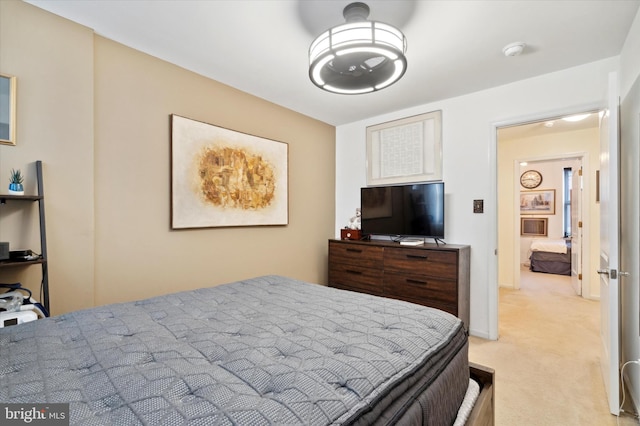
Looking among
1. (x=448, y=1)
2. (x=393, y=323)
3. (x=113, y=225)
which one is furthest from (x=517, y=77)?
(x=113, y=225)

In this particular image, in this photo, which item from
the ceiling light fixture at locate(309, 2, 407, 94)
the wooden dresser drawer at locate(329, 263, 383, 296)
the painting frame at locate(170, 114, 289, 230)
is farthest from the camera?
the wooden dresser drawer at locate(329, 263, 383, 296)

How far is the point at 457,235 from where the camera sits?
3270 millimetres

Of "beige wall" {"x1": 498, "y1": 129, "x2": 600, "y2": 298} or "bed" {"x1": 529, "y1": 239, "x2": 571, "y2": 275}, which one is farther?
"bed" {"x1": 529, "y1": 239, "x2": 571, "y2": 275}

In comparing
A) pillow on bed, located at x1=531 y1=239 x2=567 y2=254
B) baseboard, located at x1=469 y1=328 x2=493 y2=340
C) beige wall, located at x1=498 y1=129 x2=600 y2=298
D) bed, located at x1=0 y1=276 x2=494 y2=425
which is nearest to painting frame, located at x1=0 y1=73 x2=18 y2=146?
bed, located at x1=0 y1=276 x2=494 y2=425

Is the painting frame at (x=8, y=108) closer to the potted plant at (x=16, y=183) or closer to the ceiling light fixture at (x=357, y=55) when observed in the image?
the potted plant at (x=16, y=183)

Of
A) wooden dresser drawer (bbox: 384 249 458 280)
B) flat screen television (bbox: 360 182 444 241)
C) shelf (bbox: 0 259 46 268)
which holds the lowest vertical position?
wooden dresser drawer (bbox: 384 249 458 280)

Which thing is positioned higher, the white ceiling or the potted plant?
the white ceiling

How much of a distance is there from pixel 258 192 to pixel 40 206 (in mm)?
1783

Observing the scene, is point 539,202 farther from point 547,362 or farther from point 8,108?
point 8,108

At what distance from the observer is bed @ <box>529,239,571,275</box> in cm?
604

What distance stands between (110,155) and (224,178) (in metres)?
0.95

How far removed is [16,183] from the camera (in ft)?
5.70

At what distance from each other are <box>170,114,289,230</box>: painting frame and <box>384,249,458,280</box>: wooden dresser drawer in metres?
1.32

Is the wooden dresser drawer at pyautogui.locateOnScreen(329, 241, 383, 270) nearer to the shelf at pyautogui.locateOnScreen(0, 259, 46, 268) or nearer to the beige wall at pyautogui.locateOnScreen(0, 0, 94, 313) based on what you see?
the beige wall at pyautogui.locateOnScreen(0, 0, 94, 313)
